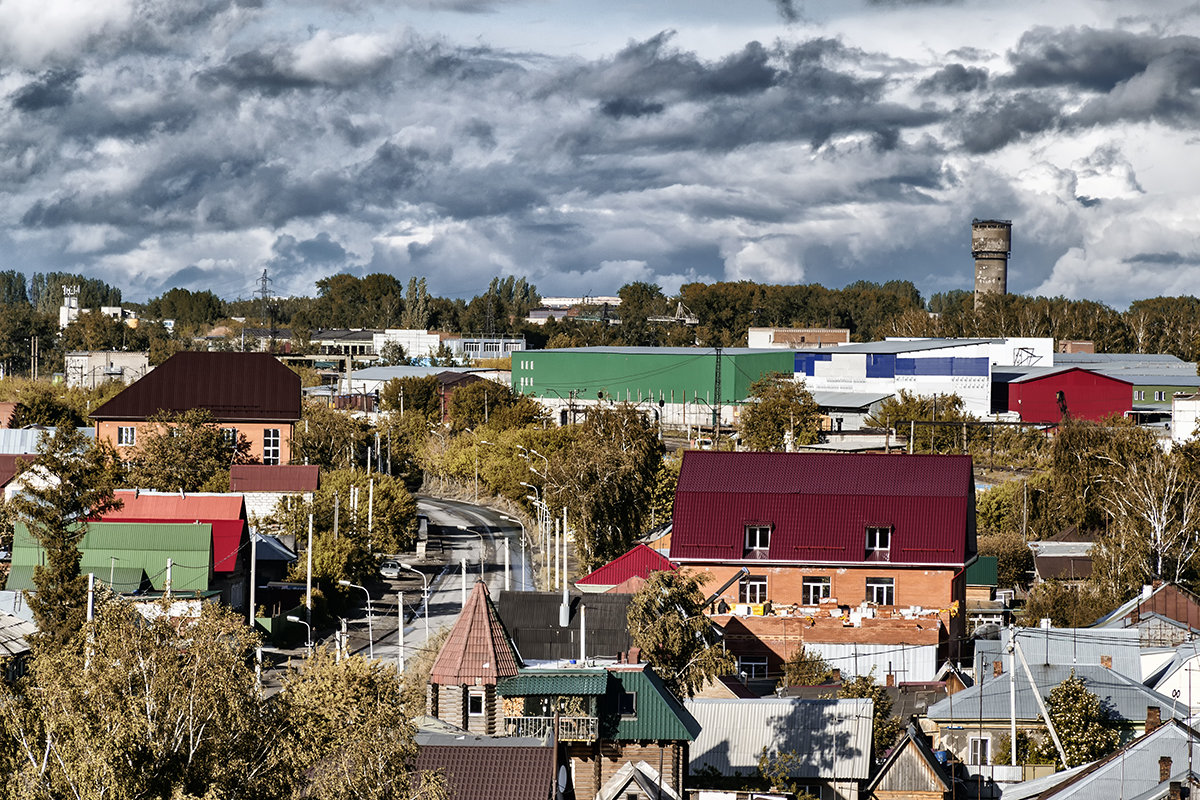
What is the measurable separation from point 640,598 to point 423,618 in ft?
80.9

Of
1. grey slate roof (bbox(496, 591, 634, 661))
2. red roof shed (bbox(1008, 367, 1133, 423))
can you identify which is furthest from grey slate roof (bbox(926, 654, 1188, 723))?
red roof shed (bbox(1008, 367, 1133, 423))

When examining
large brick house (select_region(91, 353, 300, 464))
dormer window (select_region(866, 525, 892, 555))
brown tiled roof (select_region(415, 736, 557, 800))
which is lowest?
brown tiled roof (select_region(415, 736, 557, 800))

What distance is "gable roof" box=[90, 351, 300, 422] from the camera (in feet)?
301

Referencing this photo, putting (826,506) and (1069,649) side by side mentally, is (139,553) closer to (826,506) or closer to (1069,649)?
(826,506)

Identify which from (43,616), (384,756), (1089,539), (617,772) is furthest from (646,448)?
(384,756)

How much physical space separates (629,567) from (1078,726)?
21.9 metres

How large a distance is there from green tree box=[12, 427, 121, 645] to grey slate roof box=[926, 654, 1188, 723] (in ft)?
83.2

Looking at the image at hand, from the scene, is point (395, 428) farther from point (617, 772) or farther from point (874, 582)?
point (617, 772)

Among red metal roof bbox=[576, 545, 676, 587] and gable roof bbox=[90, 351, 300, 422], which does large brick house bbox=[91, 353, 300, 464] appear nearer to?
gable roof bbox=[90, 351, 300, 422]

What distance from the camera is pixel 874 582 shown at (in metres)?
60.3

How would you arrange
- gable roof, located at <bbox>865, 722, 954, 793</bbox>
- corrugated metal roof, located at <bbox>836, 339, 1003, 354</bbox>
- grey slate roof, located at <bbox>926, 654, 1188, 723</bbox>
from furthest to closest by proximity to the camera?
corrugated metal roof, located at <bbox>836, 339, 1003, 354</bbox>
grey slate roof, located at <bbox>926, 654, 1188, 723</bbox>
gable roof, located at <bbox>865, 722, 954, 793</bbox>

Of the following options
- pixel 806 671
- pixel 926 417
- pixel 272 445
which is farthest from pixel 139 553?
pixel 926 417

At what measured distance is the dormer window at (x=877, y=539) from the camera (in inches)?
2386

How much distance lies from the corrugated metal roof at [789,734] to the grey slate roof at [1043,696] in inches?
265
